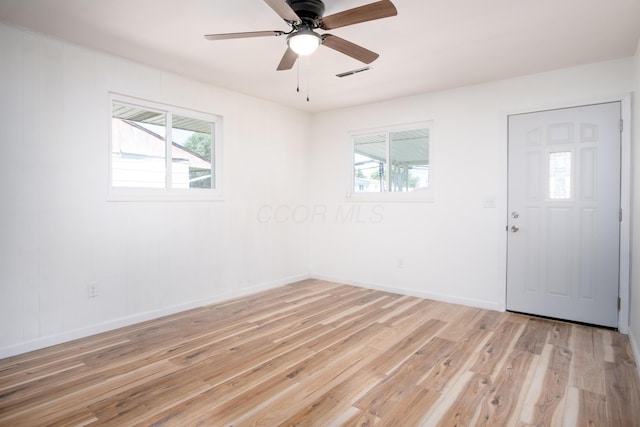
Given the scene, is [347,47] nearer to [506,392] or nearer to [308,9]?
[308,9]

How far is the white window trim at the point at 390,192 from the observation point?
14.4 feet

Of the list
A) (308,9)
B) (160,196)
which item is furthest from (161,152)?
(308,9)

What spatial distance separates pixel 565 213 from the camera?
353 cm

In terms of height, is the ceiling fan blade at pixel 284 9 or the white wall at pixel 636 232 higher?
the ceiling fan blade at pixel 284 9

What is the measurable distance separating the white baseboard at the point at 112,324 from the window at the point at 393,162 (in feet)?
6.83

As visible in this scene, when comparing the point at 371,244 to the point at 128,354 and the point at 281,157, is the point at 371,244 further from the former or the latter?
the point at 128,354

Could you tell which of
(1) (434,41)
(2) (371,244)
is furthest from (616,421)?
(2) (371,244)

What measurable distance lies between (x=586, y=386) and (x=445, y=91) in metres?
3.24

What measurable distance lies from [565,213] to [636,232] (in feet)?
2.39

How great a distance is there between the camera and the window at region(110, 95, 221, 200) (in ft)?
11.2

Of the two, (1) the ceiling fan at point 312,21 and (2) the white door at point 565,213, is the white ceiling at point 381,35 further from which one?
(2) the white door at point 565,213

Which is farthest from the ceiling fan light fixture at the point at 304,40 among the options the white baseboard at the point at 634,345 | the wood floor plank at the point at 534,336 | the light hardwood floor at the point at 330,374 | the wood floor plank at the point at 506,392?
the white baseboard at the point at 634,345

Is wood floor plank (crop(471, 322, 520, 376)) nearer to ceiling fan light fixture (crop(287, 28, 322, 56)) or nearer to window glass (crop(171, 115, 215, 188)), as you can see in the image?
ceiling fan light fixture (crop(287, 28, 322, 56))

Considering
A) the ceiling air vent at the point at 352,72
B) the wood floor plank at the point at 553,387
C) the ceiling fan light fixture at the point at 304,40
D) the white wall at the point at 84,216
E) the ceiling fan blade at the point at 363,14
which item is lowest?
the wood floor plank at the point at 553,387
